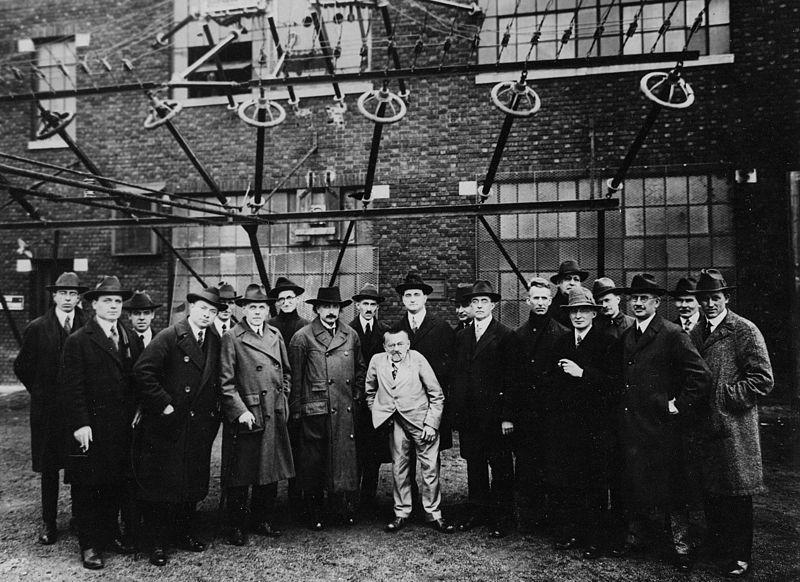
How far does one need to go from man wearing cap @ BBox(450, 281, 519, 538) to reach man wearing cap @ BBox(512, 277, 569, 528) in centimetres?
8

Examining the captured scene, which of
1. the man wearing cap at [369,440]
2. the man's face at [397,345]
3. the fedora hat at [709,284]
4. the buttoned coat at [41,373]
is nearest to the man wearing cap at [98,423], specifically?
the buttoned coat at [41,373]

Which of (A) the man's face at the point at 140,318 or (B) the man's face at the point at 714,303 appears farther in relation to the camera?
(A) the man's face at the point at 140,318

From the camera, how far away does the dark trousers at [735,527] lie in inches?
146

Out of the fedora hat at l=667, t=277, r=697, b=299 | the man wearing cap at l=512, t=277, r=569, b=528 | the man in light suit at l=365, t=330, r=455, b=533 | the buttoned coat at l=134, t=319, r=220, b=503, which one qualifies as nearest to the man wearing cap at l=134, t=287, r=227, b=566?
the buttoned coat at l=134, t=319, r=220, b=503

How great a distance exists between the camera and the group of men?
3.82 meters

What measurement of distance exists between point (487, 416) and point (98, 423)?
282cm

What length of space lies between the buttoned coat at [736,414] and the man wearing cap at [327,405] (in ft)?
8.42

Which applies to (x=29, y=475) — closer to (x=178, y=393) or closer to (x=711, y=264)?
(x=178, y=393)

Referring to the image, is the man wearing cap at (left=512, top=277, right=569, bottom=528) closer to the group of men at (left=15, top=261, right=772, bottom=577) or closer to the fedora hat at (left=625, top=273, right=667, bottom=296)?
the group of men at (left=15, top=261, right=772, bottom=577)

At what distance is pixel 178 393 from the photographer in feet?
13.2

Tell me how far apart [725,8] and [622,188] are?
2931 millimetres

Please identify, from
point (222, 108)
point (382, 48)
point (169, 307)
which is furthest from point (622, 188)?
point (169, 307)

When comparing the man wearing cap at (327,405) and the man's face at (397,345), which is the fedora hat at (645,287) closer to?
the man's face at (397,345)

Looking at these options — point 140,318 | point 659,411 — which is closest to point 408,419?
point 659,411
